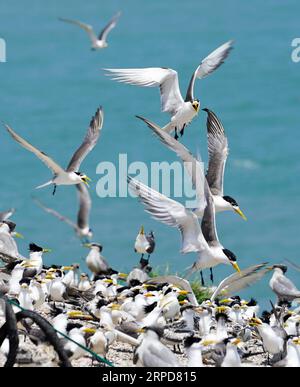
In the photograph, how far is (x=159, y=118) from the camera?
43375 millimetres

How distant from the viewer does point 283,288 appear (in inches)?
520

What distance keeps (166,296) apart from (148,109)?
1336 inches

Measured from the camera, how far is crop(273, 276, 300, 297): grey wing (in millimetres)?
13085

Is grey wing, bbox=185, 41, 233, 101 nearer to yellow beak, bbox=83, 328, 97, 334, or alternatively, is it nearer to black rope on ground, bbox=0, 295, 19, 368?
yellow beak, bbox=83, 328, 97, 334

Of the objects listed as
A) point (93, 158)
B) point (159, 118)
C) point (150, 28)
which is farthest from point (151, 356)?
point (150, 28)

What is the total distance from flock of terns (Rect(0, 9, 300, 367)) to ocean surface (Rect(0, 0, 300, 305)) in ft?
41.3

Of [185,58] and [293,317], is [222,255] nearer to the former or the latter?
[293,317]

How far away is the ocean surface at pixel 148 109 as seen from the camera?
34750 mm

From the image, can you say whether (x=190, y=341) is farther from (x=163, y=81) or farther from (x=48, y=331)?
(x=163, y=81)

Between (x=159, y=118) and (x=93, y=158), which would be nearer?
(x=93, y=158)

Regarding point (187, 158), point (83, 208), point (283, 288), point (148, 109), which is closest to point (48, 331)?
point (187, 158)

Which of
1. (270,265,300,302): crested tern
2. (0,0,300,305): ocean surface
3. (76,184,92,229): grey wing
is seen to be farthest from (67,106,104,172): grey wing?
Answer: (0,0,300,305): ocean surface

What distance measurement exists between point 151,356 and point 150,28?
46802 mm

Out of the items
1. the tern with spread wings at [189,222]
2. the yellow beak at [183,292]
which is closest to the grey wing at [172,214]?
the tern with spread wings at [189,222]
